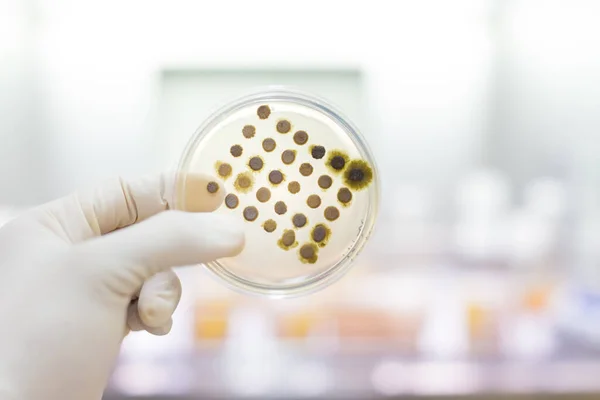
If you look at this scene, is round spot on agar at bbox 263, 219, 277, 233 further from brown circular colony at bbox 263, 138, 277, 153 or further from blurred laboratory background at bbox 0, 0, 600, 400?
blurred laboratory background at bbox 0, 0, 600, 400

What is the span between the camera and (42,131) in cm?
246

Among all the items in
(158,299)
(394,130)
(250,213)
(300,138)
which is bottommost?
(158,299)

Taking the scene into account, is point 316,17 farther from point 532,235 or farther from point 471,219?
point 532,235

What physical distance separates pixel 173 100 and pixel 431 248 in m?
1.22

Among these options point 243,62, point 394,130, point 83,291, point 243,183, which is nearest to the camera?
point 83,291

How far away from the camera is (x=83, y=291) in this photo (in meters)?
0.69

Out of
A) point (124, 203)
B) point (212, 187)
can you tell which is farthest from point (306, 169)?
point (124, 203)

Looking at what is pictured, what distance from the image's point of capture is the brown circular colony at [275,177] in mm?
792

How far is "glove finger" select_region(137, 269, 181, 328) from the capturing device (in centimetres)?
70

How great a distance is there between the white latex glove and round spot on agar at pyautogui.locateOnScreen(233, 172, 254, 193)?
7cm

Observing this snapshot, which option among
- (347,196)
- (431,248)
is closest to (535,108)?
(431,248)

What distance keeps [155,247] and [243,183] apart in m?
0.15

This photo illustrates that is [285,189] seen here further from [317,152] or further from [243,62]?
[243,62]

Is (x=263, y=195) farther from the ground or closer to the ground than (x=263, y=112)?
closer to the ground
